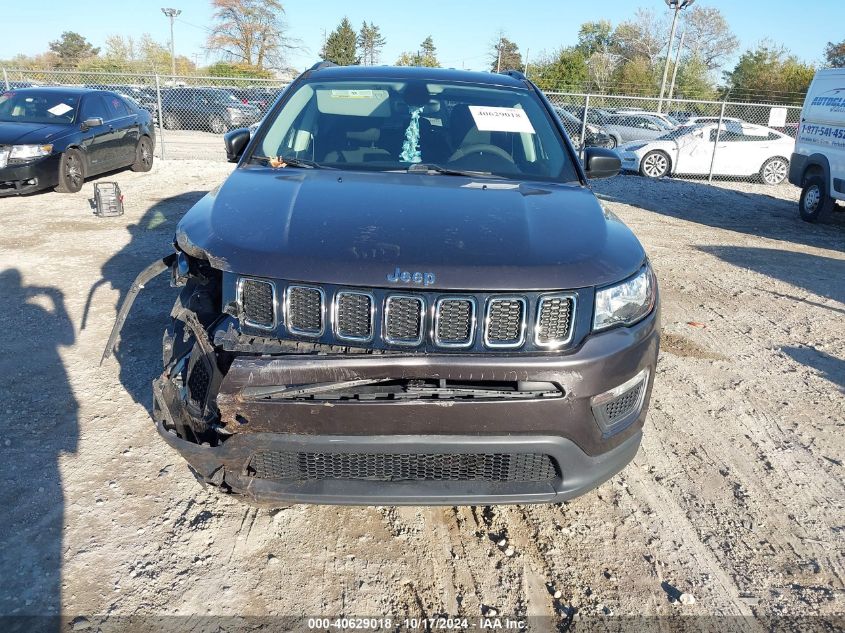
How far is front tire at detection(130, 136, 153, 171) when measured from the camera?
12625mm

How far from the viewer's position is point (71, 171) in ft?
34.1

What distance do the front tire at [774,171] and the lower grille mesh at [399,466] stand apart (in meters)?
15.9

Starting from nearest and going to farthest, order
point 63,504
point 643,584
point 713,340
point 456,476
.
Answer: point 456,476 < point 643,584 < point 63,504 < point 713,340

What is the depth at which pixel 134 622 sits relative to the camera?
90.1 inches

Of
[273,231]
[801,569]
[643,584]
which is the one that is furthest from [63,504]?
[801,569]

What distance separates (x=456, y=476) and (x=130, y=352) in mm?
2970

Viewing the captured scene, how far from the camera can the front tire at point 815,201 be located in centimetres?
1022

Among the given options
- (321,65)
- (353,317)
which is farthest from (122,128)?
(353,317)

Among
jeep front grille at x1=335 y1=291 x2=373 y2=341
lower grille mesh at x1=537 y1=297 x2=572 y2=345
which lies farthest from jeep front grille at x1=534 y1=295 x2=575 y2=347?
jeep front grille at x1=335 y1=291 x2=373 y2=341

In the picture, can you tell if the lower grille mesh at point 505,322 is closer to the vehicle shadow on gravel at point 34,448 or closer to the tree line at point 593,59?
the vehicle shadow on gravel at point 34,448

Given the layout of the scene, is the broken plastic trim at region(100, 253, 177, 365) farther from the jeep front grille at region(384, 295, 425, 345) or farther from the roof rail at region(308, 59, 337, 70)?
the roof rail at region(308, 59, 337, 70)

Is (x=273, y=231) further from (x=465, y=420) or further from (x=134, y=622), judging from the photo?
(x=134, y=622)

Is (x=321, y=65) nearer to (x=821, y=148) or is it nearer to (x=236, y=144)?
(x=236, y=144)

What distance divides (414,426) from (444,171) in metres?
1.63
